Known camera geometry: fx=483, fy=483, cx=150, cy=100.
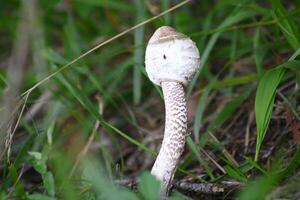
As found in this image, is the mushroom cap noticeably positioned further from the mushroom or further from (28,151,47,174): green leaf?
(28,151,47,174): green leaf

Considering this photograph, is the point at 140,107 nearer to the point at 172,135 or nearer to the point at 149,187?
the point at 172,135

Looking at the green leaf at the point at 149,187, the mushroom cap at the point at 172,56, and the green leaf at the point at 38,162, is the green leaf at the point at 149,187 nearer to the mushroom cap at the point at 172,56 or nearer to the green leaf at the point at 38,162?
the mushroom cap at the point at 172,56

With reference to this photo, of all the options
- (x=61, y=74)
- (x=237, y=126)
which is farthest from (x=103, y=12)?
(x=237, y=126)

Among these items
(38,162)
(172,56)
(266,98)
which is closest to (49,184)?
(38,162)

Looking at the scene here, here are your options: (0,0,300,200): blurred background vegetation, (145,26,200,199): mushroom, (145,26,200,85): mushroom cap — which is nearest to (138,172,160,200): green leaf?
(0,0,300,200): blurred background vegetation

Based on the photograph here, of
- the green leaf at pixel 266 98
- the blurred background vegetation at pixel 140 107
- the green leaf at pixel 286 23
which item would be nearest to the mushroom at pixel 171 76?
the blurred background vegetation at pixel 140 107
